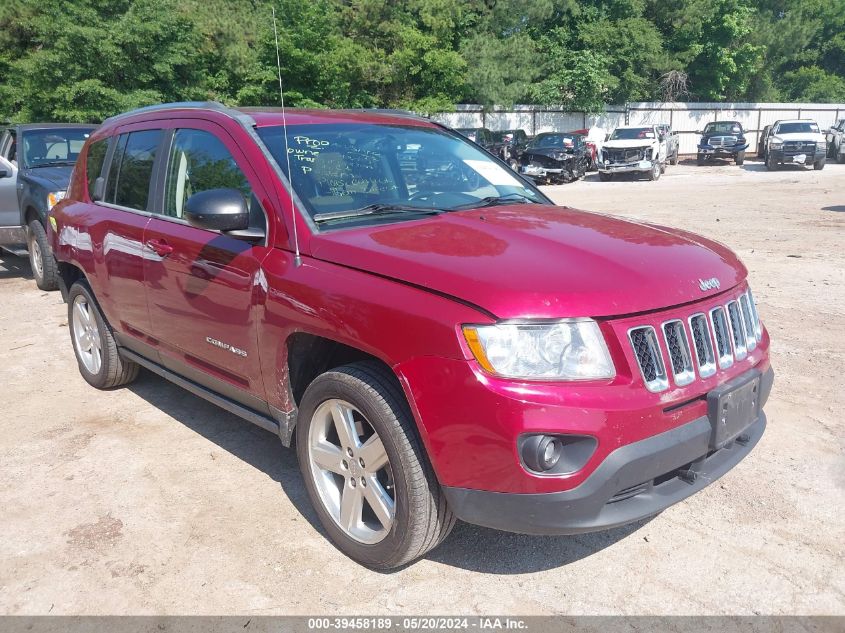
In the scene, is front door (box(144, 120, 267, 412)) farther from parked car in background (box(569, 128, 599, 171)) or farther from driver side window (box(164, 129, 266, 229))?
parked car in background (box(569, 128, 599, 171))

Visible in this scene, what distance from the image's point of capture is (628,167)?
80.8 feet

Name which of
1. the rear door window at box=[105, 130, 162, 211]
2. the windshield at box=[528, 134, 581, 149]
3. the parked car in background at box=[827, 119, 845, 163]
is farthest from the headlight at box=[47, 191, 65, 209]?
the parked car in background at box=[827, 119, 845, 163]

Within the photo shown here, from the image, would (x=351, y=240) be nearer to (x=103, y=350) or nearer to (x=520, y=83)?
(x=103, y=350)

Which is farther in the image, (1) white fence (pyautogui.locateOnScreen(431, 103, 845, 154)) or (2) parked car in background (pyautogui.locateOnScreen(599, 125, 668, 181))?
(1) white fence (pyautogui.locateOnScreen(431, 103, 845, 154))

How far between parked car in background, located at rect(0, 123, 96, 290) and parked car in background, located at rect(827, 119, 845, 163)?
29.3 metres

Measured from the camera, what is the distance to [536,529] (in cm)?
245

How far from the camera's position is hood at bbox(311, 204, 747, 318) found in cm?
244

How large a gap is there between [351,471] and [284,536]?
0.57 meters

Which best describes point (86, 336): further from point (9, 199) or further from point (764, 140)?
point (764, 140)

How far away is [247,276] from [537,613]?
1.87 metres

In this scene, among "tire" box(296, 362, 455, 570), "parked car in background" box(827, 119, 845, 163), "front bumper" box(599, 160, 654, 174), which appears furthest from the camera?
"parked car in background" box(827, 119, 845, 163)

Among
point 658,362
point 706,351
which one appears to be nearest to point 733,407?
point 706,351

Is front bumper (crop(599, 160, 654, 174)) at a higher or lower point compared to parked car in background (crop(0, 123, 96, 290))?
lower

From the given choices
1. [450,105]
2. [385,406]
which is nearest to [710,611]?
[385,406]
